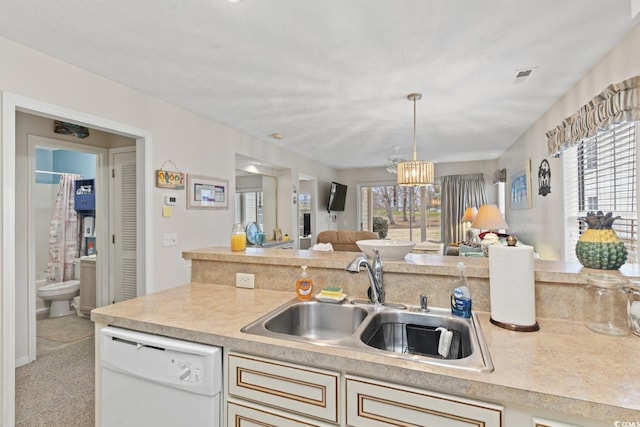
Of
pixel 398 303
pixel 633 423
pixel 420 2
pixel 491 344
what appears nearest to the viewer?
pixel 633 423

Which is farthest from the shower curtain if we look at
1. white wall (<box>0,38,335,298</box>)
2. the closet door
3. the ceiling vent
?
the ceiling vent

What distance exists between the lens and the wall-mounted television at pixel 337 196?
6.74 meters

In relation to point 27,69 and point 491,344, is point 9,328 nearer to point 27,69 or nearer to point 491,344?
point 27,69

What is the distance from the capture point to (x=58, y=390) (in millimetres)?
2318

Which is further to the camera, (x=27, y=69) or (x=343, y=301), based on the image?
(x=27, y=69)

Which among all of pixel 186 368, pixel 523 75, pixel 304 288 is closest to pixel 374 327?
pixel 304 288

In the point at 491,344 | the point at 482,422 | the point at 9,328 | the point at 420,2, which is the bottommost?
the point at 9,328

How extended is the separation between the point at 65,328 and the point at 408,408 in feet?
13.8

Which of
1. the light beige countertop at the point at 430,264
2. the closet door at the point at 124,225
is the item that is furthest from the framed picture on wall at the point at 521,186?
the closet door at the point at 124,225

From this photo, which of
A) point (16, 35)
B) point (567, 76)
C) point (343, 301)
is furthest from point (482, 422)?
point (16, 35)

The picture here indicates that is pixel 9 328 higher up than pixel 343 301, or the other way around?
pixel 343 301

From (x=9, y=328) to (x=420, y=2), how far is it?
306 cm

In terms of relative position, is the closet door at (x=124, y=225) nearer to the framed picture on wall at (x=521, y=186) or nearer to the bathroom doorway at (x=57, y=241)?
the bathroom doorway at (x=57, y=241)

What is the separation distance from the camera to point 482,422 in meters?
0.80
